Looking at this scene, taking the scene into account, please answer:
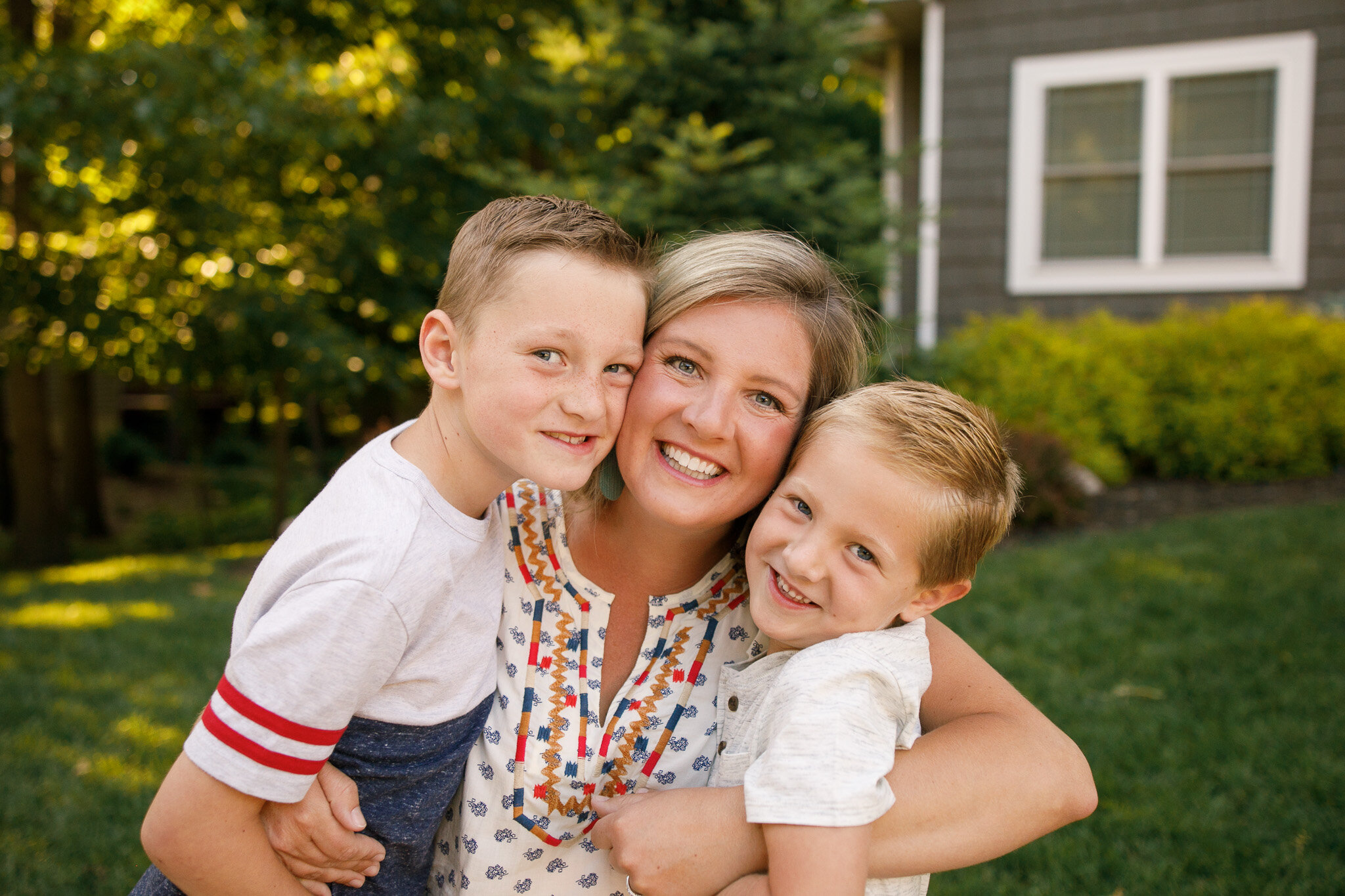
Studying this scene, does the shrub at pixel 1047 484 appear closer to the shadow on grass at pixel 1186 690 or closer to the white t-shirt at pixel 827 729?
the shadow on grass at pixel 1186 690

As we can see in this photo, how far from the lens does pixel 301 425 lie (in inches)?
693

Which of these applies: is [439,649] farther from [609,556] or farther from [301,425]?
[301,425]

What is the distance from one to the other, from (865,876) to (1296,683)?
3246 mm

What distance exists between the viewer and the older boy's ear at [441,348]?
1.56m

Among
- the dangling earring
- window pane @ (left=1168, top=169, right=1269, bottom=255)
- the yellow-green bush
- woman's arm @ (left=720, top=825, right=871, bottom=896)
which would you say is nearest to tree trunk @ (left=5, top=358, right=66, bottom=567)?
the yellow-green bush

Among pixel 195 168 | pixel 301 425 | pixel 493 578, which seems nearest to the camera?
pixel 493 578

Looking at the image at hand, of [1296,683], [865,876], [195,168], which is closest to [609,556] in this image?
[865,876]

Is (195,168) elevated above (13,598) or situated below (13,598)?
above

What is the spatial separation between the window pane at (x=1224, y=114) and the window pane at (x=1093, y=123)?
0.34 metres

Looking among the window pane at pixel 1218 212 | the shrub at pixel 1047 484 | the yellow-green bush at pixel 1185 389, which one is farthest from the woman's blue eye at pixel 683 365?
the window pane at pixel 1218 212

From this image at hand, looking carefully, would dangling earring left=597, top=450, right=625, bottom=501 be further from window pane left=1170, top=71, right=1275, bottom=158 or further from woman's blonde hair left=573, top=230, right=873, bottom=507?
window pane left=1170, top=71, right=1275, bottom=158

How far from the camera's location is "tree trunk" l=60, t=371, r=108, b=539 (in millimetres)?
11578

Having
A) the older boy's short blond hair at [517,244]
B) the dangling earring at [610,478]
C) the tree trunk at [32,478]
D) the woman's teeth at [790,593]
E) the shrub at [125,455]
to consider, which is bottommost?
the shrub at [125,455]

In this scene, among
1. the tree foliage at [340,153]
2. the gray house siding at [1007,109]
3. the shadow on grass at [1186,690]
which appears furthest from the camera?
the gray house siding at [1007,109]
